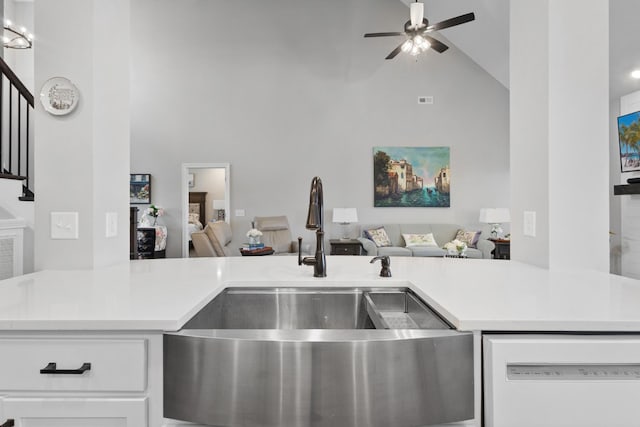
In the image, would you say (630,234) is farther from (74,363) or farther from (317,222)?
(74,363)

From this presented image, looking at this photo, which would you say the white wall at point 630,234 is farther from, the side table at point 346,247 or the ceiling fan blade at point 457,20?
the side table at point 346,247

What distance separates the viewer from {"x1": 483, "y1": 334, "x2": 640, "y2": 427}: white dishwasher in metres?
0.83

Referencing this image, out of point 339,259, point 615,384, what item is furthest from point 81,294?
point 615,384

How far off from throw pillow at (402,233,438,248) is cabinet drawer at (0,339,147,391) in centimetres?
542

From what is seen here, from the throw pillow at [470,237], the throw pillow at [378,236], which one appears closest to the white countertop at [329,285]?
the throw pillow at [378,236]

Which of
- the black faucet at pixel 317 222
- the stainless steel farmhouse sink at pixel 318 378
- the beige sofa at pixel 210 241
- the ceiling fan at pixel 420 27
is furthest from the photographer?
the beige sofa at pixel 210 241

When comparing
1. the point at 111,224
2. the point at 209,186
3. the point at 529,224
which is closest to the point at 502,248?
the point at 529,224

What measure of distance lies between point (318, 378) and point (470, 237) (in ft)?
18.6

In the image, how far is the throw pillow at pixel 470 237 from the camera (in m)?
5.88

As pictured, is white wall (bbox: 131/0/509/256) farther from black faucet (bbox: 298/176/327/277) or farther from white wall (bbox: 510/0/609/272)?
black faucet (bbox: 298/176/327/277)

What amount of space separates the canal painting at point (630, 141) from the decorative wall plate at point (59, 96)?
448 centimetres

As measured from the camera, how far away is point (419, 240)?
6.00 m

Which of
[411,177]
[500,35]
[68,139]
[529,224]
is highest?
[500,35]

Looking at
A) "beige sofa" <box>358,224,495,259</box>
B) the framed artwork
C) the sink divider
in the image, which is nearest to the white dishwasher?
the sink divider
